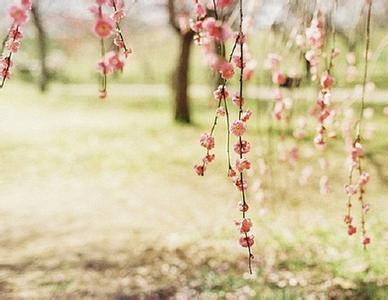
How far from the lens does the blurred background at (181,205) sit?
4039 mm

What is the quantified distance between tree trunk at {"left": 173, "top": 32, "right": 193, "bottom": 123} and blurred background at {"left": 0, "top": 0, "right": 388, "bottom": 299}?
0.07 ft

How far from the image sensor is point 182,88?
1248 centimetres

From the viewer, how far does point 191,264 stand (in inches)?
184

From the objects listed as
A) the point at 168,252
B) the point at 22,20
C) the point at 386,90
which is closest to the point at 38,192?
the point at 168,252

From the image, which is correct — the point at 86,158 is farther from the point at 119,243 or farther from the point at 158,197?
the point at 119,243

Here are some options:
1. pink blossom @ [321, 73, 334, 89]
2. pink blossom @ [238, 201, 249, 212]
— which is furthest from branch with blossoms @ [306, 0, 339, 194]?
pink blossom @ [238, 201, 249, 212]

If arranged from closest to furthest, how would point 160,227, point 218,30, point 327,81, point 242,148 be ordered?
point 218,30, point 242,148, point 327,81, point 160,227

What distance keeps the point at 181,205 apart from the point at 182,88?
6.04 m

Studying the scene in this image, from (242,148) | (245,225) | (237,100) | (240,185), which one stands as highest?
(237,100)

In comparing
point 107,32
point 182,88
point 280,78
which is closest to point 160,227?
point 280,78

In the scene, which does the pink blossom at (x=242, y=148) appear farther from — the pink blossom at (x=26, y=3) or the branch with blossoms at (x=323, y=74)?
the pink blossom at (x=26, y=3)

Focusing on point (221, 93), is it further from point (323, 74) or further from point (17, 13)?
point (323, 74)

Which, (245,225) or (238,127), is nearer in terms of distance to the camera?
(238,127)

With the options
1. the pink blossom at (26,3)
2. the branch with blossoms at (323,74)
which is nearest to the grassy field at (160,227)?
the branch with blossoms at (323,74)
